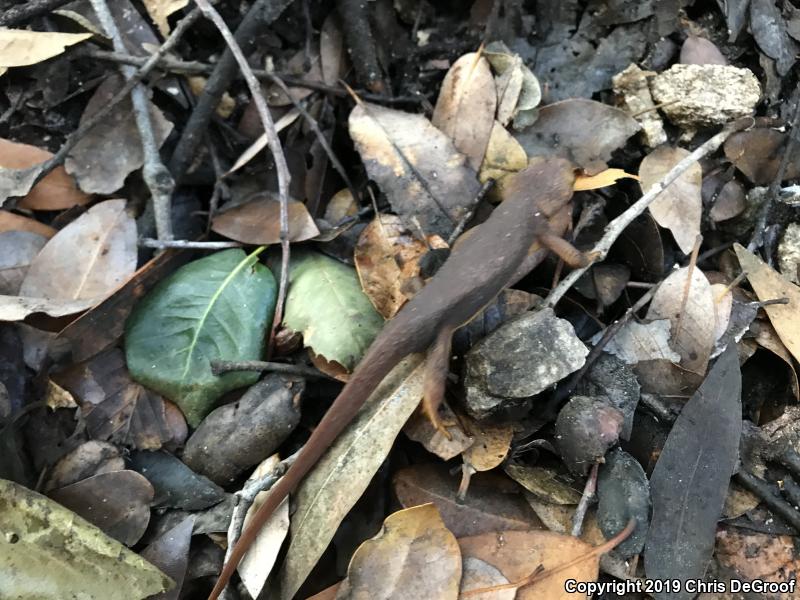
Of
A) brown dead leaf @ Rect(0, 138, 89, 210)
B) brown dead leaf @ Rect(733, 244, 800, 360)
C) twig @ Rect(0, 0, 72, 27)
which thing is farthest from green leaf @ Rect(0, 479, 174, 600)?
brown dead leaf @ Rect(733, 244, 800, 360)

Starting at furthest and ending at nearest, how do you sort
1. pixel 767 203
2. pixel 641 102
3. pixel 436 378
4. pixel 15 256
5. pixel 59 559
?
pixel 641 102 < pixel 767 203 < pixel 15 256 < pixel 436 378 < pixel 59 559

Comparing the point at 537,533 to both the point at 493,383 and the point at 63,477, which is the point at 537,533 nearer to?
the point at 493,383

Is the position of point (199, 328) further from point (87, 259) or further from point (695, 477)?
point (695, 477)

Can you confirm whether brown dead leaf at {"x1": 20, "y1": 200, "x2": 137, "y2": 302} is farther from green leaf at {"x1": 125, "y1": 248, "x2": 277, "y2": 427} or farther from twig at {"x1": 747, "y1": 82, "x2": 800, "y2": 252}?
twig at {"x1": 747, "y1": 82, "x2": 800, "y2": 252}

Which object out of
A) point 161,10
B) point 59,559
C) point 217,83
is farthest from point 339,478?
point 161,10

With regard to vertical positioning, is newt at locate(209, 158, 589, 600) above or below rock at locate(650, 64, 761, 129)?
below
